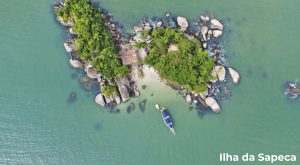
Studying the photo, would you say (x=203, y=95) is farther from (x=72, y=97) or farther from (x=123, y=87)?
(x=72, y=97)

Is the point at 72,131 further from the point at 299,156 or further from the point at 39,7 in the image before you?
the point at 299,156

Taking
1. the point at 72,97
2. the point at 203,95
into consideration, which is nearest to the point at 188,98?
the point at 203,95

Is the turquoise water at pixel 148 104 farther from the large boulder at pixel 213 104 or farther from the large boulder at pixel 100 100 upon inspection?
the large boulder at pixel 213 104

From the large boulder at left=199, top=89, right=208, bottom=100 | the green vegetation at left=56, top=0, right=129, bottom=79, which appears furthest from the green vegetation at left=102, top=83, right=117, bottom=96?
the large boulder at left=199, top=89, right=208, bottom=100

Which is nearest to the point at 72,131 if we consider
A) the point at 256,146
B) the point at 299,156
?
the point at 256,146

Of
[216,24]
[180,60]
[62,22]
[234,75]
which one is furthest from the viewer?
[216,24]

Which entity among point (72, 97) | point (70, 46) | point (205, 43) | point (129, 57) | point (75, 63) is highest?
point (205, 43)
